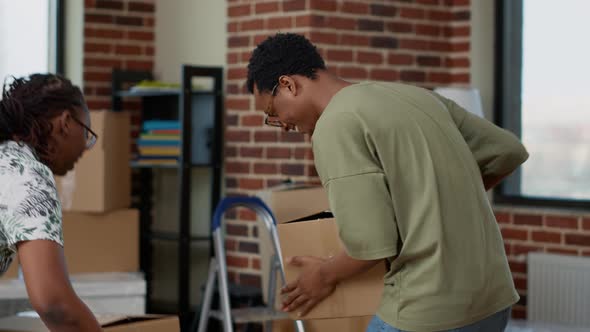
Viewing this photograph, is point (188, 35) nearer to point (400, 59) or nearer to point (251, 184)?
point (251, 184)

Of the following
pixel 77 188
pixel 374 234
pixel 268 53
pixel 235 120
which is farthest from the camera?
pixel 235 120

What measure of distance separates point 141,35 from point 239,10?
0.74 metres

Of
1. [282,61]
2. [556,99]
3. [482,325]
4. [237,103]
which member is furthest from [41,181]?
[556,99]

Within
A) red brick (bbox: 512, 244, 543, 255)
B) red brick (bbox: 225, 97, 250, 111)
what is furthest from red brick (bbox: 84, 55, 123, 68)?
red brick (bbox: 512, 244, 543, 255)

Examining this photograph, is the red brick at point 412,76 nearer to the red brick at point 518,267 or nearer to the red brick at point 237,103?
the red brick at point 237,103

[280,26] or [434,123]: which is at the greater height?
[280,26]

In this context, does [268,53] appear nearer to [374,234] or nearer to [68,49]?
[374,234]

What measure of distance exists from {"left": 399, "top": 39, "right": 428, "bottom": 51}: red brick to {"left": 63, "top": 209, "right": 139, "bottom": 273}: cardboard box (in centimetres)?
148

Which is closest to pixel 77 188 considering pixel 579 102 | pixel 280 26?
pixel 280 26

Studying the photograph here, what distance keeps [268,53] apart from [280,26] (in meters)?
2.23

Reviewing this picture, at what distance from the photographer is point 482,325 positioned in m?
1.78

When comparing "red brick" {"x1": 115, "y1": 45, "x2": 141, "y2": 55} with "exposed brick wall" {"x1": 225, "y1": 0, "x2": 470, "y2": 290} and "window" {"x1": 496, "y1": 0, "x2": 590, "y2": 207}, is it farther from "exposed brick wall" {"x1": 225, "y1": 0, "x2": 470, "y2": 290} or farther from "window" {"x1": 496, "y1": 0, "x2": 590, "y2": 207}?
"window" {"x1": 496, "y1": 0, "x2": 590, "y2": 207}

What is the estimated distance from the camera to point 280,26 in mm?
4109

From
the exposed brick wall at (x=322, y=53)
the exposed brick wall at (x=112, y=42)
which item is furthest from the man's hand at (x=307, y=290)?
the exposed brick wall at (x=112, y=42)
